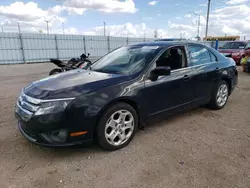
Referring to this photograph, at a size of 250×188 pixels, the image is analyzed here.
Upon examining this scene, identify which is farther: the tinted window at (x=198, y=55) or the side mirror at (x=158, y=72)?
the tinted window at (x=198, y=55)

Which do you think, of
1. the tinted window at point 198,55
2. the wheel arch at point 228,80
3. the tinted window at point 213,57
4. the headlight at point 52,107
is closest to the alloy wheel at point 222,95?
the wheel arch at point 228,80

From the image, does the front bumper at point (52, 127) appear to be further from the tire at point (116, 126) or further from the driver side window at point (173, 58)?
the driver side window at point (173, 58)

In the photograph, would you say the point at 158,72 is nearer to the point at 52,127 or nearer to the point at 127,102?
the point at 127,102

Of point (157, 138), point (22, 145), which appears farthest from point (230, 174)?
point (22, 145)

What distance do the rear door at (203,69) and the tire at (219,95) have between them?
0.19m

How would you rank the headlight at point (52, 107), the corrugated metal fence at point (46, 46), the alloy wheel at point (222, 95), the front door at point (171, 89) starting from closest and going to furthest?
the headlight at point (52, 107), the front door at point (171, 89), the alloy wheel at point (222, 95), the corrugated metal fence at point (46, 46)

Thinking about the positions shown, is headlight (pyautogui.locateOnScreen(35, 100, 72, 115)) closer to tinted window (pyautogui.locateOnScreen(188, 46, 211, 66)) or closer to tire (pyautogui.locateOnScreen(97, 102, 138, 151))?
tire (pyautogui.locateOnScreen(97, 102, 138, 151))

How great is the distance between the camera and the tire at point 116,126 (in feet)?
8.83

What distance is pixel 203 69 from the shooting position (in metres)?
3.93

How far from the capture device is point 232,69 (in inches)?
185

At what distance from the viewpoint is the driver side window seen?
3365 millimetres

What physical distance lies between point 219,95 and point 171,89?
5.64 ft

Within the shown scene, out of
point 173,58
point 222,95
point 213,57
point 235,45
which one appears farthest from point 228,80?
point 235,45

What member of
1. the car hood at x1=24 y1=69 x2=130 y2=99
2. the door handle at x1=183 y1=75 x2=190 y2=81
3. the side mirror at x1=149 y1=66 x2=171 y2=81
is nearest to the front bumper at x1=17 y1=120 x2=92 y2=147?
the car hood at x1=24 y1=69 x2=130 y2=99
